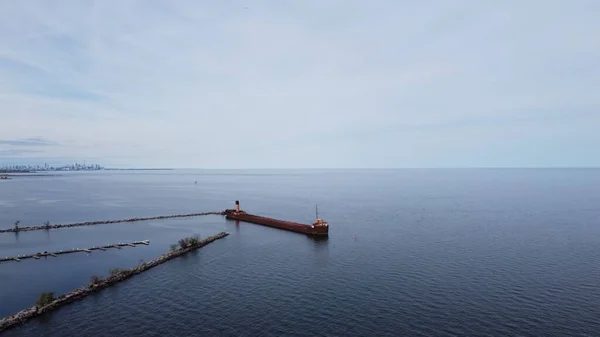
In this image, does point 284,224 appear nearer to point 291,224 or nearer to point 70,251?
point 291,224

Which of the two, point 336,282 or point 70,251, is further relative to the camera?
point 70,251

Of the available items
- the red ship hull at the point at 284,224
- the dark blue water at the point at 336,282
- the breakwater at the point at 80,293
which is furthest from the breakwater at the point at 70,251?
the red ship hull at the point at 284,224

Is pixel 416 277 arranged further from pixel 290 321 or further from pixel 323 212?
pixel 323 212

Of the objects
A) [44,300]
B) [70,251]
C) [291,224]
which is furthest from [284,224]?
[44,300]

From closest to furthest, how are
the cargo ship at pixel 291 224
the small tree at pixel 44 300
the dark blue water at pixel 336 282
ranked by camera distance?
the dark blue water at pixel 336 282
the small tree at pixel 44 300
the cargo ship at pixel 291 224

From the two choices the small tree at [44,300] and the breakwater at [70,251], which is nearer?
the small tree at [44,300]

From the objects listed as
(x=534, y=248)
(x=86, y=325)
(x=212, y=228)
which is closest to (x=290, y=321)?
(x=86, y=325)

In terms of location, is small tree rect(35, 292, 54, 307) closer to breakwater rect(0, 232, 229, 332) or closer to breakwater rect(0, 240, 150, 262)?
breakwater rect(0, 232, 229, 332)

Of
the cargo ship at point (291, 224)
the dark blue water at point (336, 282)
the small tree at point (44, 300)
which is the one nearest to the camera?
the dark blue water at point (336, 282)

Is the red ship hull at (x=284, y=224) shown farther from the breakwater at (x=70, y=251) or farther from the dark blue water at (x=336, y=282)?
the breakwater at (x=70, y=251)

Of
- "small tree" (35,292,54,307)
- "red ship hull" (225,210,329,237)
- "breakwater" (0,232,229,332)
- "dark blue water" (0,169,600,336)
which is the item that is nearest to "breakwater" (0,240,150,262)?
"dark blue water" (0,169,600,336)
